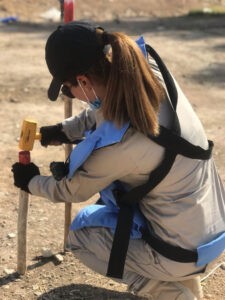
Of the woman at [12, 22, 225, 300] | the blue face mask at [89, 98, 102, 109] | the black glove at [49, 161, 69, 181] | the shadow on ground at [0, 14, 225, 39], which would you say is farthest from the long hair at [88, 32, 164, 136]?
the shadow on ground at [0, 14, 225, 39]

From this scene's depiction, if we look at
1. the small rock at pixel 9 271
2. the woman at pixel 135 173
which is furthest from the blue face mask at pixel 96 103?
the small rock at pixel 9 271

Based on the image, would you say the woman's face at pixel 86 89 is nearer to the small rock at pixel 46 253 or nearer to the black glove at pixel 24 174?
the black glove at pixel 24 174

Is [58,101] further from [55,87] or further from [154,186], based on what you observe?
[154,186]

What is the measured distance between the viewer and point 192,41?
988 centimetres

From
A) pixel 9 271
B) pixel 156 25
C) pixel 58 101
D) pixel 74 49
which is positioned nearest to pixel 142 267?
pixel 9 271

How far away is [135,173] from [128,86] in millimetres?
445

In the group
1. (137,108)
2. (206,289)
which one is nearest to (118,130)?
(137,108)

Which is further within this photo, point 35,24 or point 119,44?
point 35,24

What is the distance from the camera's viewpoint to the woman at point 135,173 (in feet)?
8.84

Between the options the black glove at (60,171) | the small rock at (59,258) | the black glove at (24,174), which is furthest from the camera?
the small rock at (59,258)

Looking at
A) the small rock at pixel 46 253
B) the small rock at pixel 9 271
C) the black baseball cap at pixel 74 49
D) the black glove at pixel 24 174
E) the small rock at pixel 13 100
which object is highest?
the black baseball cap at pixel 74 49

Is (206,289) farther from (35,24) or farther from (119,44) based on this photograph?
(35,24)

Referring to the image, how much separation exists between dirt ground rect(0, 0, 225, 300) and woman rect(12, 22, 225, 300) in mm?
471

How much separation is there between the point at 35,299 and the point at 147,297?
2.07 ft
